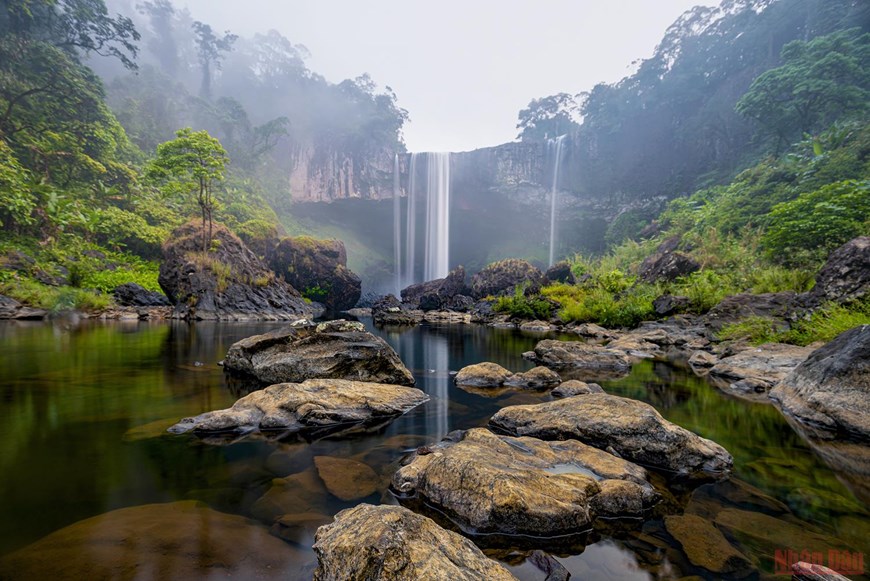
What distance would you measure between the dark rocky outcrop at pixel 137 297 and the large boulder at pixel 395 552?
80.9 feet

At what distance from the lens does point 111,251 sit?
81.4 feet

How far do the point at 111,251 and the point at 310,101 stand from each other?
5171 centimetres

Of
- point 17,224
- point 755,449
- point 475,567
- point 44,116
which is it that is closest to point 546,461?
point 475,567

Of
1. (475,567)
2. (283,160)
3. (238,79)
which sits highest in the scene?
(238,79)

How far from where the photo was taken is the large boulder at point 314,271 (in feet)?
113

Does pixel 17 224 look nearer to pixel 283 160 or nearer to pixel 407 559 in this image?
pixel 407 559

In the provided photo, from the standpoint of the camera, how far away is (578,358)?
9.65 meters

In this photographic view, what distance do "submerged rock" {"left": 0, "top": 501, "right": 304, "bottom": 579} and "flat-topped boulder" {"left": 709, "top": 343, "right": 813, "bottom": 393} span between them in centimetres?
850

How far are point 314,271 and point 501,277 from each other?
18.0 m

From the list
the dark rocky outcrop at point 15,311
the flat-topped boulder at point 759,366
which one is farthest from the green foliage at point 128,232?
the flat-topped boulder at point 759,366

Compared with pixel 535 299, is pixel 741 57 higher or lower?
higher

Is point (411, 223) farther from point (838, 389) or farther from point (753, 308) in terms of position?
point (838, 389)

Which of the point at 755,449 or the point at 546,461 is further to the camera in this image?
the point at 755,449

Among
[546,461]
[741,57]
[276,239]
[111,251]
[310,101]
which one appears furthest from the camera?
[310,101]
